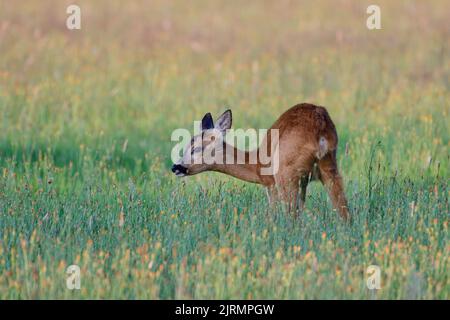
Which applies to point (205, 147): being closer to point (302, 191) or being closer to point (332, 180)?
point (302, 191)

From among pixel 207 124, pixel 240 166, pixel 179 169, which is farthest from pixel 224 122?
pixel 179 169

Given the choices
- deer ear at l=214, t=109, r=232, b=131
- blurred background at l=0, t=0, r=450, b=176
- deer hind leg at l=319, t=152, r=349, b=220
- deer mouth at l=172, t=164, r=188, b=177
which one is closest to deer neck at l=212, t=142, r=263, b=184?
deer ear at l=214, t=109, r=232, b=131

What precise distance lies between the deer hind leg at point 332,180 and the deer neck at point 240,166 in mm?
767

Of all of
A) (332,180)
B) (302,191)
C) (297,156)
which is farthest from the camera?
(302,191)

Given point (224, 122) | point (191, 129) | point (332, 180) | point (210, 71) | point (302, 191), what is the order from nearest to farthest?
1. point (332, 180)
2. point (302, 191)
3. point (224, 122)
4. point (191, 129)
5. point (210, 71)

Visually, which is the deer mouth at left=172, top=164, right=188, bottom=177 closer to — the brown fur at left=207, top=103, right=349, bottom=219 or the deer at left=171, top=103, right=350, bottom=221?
the deer at left=171, top=103, right=350, bottom=221

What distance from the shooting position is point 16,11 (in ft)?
71.4

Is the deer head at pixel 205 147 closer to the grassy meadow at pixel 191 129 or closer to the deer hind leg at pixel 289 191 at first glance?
the grassy meadow at pixel 191 129

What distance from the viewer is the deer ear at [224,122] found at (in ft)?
31.0

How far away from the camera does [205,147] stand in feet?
31.5

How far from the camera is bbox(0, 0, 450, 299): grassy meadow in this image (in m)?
7.40

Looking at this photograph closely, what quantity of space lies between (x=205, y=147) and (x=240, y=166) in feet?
1.31

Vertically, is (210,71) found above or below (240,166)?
above
